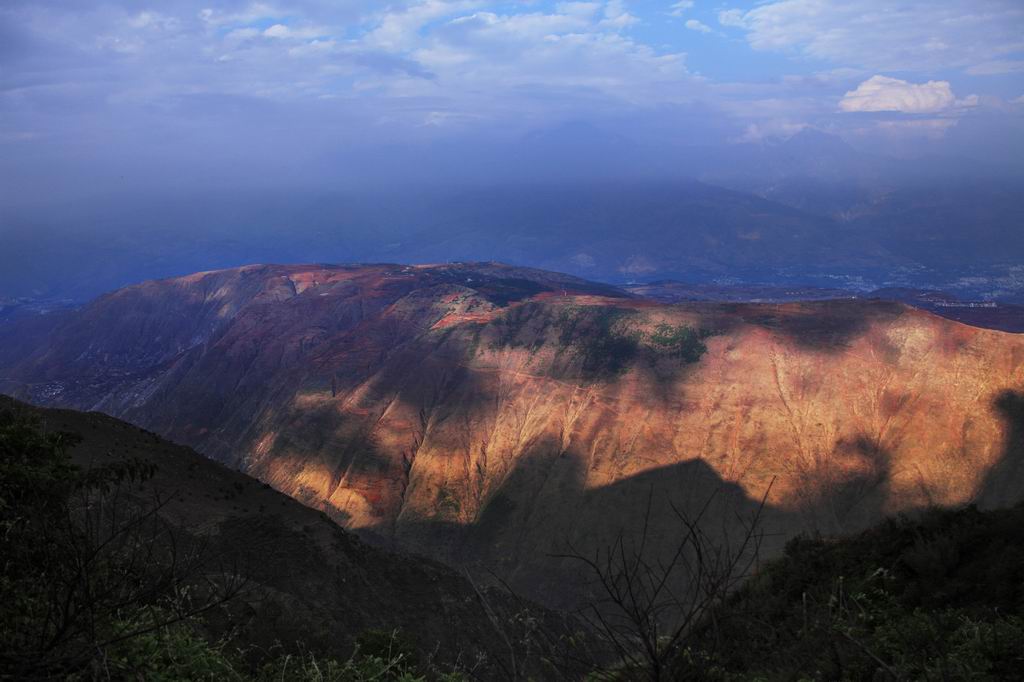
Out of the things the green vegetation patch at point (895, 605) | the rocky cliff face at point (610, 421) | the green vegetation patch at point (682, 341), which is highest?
the green vegetation patch at point (895, 605)

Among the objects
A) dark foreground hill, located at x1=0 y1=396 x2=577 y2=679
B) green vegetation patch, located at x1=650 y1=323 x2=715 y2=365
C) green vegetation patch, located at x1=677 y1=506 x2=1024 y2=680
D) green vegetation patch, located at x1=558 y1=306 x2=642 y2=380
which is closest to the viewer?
green vegetation patch, located at x1=677 y1=506 x2=1024 y2=680

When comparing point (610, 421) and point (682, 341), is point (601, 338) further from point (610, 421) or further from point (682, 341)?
point (610, 421)

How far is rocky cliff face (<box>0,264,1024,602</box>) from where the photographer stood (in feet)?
141

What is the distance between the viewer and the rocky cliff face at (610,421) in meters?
43.1

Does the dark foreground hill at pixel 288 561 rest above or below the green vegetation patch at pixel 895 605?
below

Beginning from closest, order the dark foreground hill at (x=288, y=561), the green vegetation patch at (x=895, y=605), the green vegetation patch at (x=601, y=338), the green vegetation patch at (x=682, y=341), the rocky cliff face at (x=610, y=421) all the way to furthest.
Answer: the green vegetation patch at (x=895, y=605)
the dark foreground hill at (x=288, y=561)
the rocky cliff face at (x=610, y=421)
the green vegetation patch at (x=682, y=341)
the green vegetation patch at (x=601, y=338)

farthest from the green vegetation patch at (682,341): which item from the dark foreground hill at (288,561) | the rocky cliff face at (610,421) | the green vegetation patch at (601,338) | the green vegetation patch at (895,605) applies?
the green vegetation patch at (895,605)

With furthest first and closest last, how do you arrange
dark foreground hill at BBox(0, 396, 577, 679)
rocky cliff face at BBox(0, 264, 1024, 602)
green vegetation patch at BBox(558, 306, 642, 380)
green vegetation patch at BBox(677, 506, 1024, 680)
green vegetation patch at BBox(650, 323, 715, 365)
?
1. green vegetation patch at BBox(558, 306, 642, 380)
2. green vegetation patch at BBox(650, 323, 715, 365)
3. rocky cliff face at BBox(0, 264, 1024, 602)
4. dark foreground hill at BBox(0, 396, 577, 679)
5. green vegetation patch at BBox(677, 506, 1024, 680)

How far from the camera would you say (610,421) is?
172 ft

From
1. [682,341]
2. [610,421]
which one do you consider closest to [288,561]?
[610,421]

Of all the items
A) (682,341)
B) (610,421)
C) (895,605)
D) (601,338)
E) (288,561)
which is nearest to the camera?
(895,605)

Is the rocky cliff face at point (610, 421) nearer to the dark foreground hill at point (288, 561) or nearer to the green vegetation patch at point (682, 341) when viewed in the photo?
the green vegetation patch at point (682, 341)

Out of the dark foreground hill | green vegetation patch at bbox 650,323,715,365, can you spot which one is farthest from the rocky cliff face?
the dark foreground hill

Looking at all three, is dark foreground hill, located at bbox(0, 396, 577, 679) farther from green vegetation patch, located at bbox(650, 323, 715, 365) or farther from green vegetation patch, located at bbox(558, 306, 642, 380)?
green vegetation patch, located at bbox(650, 323, 715, 365)
